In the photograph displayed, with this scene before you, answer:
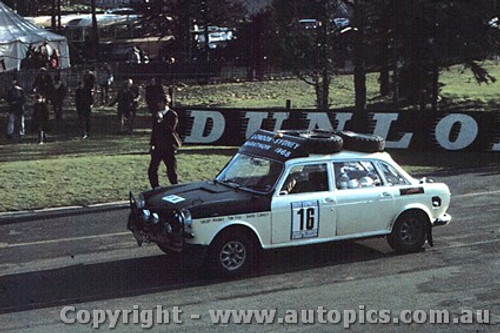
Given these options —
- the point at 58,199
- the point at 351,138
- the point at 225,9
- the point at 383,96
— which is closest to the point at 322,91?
the point at 383,96

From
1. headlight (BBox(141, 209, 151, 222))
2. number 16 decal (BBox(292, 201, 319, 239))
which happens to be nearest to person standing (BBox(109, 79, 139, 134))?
headlight (BBox(141, 209, 151, 222))

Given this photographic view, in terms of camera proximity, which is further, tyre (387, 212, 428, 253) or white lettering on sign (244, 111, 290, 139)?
white lettering on sign (244, 111, 290, 139)

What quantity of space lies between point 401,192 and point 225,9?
1328 inches

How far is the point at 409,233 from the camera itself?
476 inches

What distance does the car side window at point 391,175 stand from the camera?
12008mm

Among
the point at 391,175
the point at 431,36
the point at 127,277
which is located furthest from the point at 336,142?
the point at 431,36

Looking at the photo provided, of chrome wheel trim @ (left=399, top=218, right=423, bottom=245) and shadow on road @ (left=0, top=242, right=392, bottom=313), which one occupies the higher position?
chrome wheel trim @ (left=399, top=218, right=423, bottom=245)

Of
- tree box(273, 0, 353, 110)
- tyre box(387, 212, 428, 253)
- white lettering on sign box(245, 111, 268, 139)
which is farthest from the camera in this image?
tree box(273, 0, 353, 110)

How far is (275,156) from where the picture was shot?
11.6 meters

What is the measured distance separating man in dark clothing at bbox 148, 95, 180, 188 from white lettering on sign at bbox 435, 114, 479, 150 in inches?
375

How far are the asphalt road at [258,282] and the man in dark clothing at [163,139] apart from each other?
6.63 feet

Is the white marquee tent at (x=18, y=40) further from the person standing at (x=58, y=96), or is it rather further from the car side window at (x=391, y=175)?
the car side window at (x=391, y=175)

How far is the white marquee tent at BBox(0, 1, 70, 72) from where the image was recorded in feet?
121

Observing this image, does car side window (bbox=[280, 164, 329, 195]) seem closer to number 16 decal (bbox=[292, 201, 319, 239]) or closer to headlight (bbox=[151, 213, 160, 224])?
number 16 decal (bbox=[292, 201, 319, 239])
